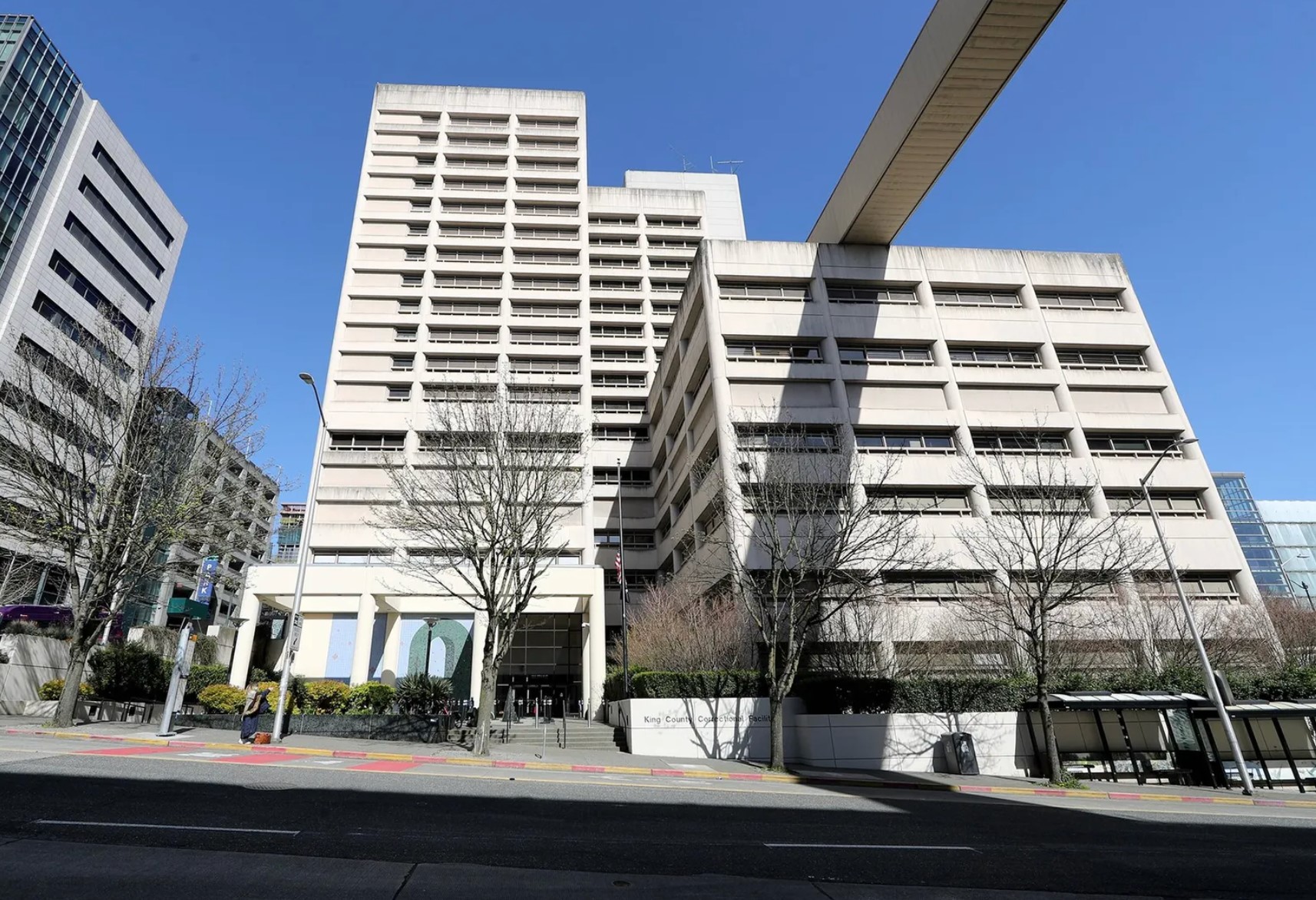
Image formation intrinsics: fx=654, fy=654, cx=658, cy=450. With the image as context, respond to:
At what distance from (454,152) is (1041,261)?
4801 centimetres

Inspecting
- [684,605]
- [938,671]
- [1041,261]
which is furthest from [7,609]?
[1041,261]

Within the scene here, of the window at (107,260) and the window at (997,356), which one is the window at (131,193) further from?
the window at (997,356)

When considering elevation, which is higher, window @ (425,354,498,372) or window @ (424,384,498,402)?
window @ (425,354,498,372)

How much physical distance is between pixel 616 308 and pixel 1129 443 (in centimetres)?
3797

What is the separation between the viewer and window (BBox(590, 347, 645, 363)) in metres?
53.9

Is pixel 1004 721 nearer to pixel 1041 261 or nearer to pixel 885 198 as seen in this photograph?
pixel 885 198

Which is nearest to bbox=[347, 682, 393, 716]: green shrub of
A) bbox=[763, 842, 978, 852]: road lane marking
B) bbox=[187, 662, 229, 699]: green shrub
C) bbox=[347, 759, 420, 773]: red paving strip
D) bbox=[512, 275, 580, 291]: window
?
bbox=[187, 662, 229, 699]: green shrub

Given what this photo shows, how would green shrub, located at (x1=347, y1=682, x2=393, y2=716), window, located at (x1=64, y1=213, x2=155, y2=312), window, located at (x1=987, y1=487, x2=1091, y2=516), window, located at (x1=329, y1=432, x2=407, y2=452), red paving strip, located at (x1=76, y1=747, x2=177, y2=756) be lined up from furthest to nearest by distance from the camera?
window, located at (x1=64, y1=213, x2=155, y2=312), window, located at (x1=329, y1=432, x2=407, y2=452), window, located at (x1=987, y1=487, x2=1091, y2=516), green shrub, located at (x1=347, y1=682, x2=393, y2=716), red paving strip, located at (x1=76, y1=747, x2=177, y2=756)

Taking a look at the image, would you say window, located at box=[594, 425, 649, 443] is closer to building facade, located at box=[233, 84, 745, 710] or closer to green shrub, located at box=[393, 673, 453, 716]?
building facade, located at box=[233, 84, 745, 710]

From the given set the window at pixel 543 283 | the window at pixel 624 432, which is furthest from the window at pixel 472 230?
the window at pixel 624 432

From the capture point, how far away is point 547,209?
57938 millimetres

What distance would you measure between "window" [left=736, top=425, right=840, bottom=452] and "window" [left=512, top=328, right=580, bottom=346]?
22899 millimetres

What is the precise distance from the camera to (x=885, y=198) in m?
34.7

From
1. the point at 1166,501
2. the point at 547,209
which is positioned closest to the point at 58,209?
the point at 547,209
